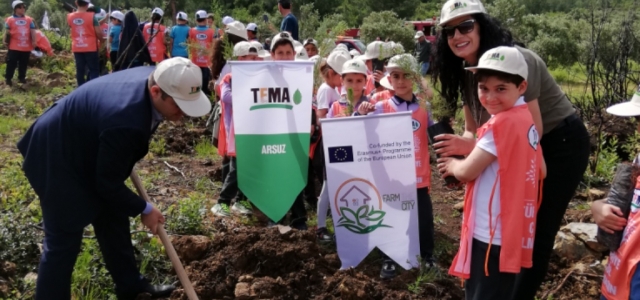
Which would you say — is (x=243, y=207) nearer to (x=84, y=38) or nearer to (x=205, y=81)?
(x=205, y=81)

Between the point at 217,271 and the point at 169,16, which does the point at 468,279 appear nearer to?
the point at 217,271

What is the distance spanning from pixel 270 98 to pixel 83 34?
7379 mm

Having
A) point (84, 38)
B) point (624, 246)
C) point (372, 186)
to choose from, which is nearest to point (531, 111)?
point (624, 246)

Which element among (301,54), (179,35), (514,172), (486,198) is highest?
(179,35)

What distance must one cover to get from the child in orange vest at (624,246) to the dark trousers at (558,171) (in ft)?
Result: 1.41

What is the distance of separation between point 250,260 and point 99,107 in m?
1.47

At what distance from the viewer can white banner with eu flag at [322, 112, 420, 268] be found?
4371 millimetres

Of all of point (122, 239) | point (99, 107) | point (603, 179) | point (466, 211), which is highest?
point (99, 107)

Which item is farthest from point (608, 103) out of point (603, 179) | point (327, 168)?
point (327, 168)

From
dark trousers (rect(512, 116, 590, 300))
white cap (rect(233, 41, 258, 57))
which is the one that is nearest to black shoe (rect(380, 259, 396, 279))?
dark trousers (rect(512, 116, 590, 300))

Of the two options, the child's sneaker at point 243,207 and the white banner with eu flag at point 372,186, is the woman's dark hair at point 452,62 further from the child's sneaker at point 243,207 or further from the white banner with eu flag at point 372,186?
the child's sneaker at point 243,207

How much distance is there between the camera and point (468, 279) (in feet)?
9.56

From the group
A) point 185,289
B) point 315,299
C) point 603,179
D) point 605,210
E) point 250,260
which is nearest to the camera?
point 605,210

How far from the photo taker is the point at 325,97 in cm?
551
